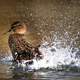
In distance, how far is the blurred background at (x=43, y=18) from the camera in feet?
23.9

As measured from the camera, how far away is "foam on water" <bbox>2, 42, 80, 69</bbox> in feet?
23.8

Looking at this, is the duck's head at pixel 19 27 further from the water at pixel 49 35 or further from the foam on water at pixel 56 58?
the foam on water at pixel 56 58

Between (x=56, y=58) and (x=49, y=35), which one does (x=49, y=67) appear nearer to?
(x=56, y=58)

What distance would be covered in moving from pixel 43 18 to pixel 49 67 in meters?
0.50

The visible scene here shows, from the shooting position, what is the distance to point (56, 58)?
726 cm

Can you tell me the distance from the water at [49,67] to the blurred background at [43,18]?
0.29 feet

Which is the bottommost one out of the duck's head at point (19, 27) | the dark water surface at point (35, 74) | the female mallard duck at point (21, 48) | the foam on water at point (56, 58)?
the dark water surface at point (35, 74)

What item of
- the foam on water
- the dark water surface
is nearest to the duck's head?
the foam on water

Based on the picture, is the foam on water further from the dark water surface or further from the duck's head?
the duck's head

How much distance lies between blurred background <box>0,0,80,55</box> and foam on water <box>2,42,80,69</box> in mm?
67

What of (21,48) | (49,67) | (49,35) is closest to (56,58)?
(49,67)

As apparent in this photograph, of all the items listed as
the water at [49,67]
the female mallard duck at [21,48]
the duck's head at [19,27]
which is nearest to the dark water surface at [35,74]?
the water at [49,67]

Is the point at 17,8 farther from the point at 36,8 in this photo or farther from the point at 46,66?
the point at 46,66

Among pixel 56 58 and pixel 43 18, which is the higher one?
pixel 43 18
